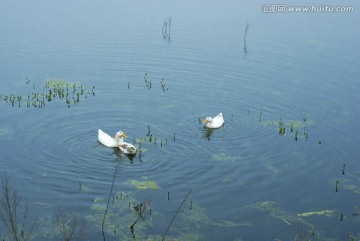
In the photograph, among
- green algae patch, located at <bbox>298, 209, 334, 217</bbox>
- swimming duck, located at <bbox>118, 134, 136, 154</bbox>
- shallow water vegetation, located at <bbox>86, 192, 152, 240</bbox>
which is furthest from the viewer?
swimming duck, located at <bbox>118, 134, 136, 154</bbox>

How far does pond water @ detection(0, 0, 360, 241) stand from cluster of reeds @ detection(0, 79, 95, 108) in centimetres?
10

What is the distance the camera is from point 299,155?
1814cm

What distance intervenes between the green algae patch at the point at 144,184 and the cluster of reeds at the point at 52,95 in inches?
254

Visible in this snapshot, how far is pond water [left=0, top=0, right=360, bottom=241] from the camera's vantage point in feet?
47.6

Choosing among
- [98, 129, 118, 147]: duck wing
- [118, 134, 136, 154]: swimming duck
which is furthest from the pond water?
[118, 134, 136, 154]: swimming duck

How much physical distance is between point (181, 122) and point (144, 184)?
481 cm

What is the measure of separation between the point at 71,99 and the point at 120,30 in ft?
33.6

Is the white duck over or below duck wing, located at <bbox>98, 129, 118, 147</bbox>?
over

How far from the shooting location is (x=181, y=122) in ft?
65.8

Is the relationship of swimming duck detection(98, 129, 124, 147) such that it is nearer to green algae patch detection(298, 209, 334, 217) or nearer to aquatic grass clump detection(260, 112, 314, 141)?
aquatic grass clump detection(260, 112, 314, 141)

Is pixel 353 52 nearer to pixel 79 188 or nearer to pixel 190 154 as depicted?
pixel 190 154

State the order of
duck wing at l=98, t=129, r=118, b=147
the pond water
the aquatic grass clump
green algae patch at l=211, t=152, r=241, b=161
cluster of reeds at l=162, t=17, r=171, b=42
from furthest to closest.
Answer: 1. cluster of reeds at l=162, t=17, r=171, b=42
2. the aquatic grass clump
3. duck wing at l=98, t=129, r=118, b=147
4. green algae patch at l=211, t=152, r=241, b=161
5. the pond water

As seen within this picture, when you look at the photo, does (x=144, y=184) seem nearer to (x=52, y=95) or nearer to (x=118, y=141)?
(x=118, y=141)

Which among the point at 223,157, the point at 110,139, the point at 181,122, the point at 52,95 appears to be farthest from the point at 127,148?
the point at 52,95
